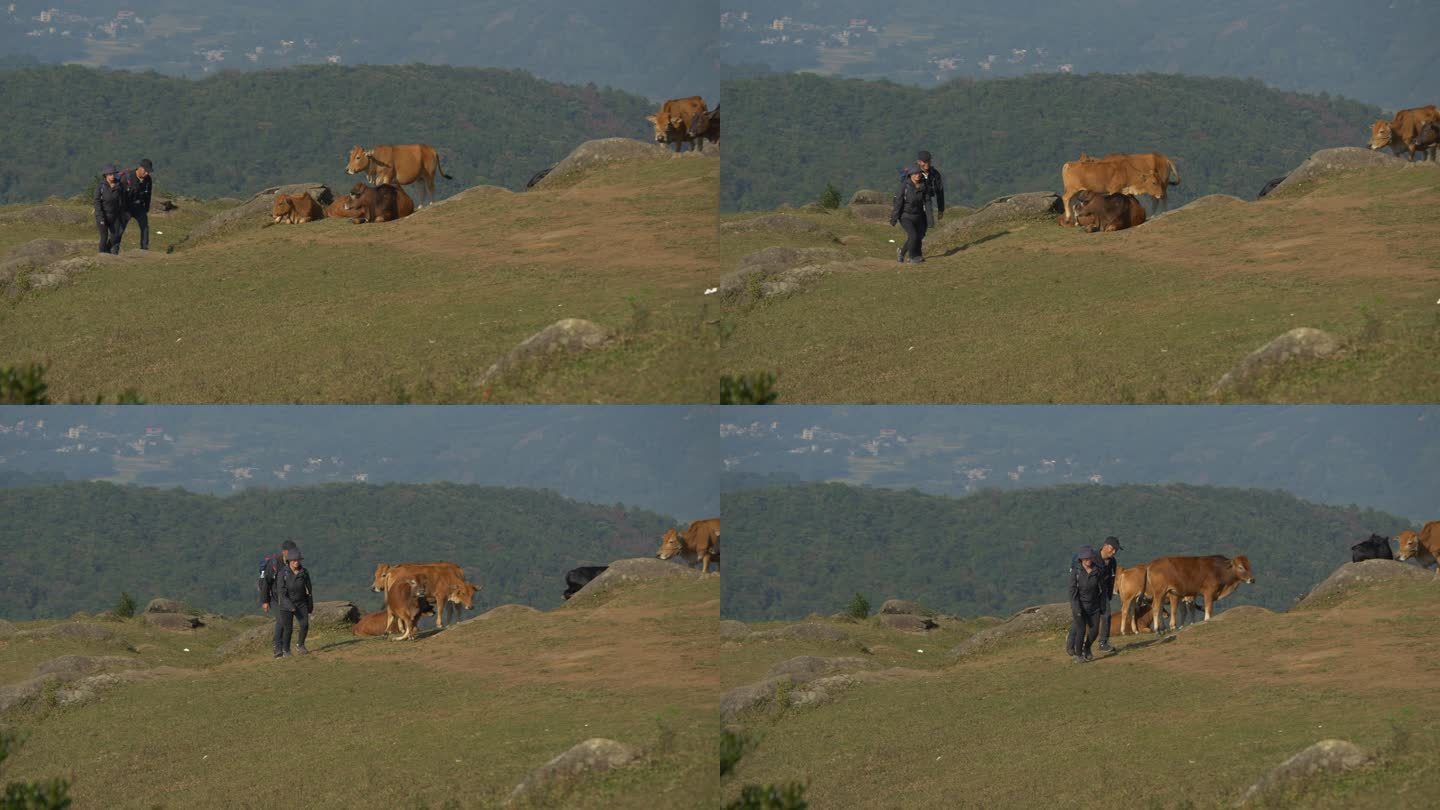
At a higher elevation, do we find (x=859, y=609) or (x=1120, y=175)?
(x=1120, y=175)

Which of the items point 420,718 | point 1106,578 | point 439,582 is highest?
point 1106,578

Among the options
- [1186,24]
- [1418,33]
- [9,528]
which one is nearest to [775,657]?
[9,528]

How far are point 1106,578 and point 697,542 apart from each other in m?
12.3

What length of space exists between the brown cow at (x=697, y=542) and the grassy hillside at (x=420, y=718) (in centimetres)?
470

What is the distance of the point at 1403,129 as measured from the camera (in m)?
45.0

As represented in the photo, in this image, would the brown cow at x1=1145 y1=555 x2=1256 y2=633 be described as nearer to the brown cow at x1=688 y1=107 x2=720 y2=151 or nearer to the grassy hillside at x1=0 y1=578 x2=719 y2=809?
the grassy hillside at x1=0 y1=578 x2=719 y2=809

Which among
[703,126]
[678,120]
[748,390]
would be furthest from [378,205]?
[748,390]

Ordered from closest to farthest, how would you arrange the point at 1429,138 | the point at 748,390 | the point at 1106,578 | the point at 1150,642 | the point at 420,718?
the point at 420,718 → the point at 1106,578 → the point at 1150,642 → the point at 748,390 → the point at 1429,138

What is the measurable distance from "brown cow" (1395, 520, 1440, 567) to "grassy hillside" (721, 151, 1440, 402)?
6.80m

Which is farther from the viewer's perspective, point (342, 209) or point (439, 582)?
point (342, 209)

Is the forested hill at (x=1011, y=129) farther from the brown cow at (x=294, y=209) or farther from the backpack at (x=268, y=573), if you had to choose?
the backpack at (x=268, y=573)

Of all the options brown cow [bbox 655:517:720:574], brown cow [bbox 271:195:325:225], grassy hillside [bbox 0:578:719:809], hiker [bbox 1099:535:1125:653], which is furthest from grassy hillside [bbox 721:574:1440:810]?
brown cow [bbox 271:195:325:225]

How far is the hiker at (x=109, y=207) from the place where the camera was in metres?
39.6

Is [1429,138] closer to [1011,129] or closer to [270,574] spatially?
[270,574]
